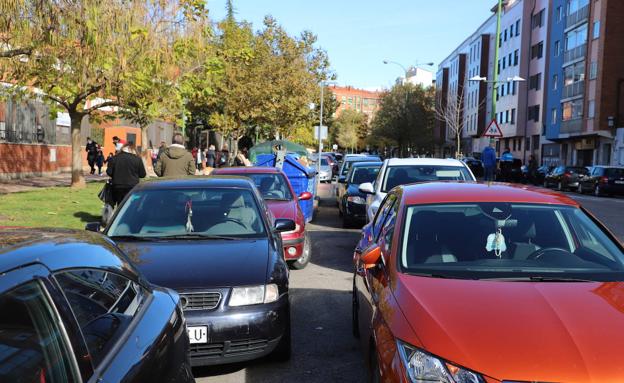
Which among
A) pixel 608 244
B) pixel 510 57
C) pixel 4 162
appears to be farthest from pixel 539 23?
pixel 608 244

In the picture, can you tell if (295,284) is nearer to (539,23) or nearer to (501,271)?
(501,271)

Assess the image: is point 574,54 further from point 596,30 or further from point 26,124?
point 26,124

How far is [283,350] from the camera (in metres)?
4.88

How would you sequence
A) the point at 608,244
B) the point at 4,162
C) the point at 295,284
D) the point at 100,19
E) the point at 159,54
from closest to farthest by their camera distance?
the point at 608,244 → the point at 295,284 → the point at 100,19 → the point at 159,54 → the point at 4,162

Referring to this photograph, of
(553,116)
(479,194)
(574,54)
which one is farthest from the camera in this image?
(553,116)

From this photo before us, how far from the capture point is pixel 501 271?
3.81 meters

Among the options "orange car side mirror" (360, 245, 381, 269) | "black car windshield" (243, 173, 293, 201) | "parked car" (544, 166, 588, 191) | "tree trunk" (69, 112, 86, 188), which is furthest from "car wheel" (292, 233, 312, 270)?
"parked car" (544, 166, 588, 191)

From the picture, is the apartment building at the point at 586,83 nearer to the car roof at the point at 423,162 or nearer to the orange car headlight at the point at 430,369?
the car roof at the point at 423,162

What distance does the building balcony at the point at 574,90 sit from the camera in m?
47.6

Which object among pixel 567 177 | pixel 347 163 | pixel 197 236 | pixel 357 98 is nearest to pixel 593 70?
pixel 567 177

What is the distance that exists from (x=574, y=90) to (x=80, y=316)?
52259mm

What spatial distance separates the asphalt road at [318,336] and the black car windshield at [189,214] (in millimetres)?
1183

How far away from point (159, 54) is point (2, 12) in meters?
3.46

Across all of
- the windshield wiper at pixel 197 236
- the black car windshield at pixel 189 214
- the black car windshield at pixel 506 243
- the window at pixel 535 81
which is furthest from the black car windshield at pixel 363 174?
the window at pixel 535 81
